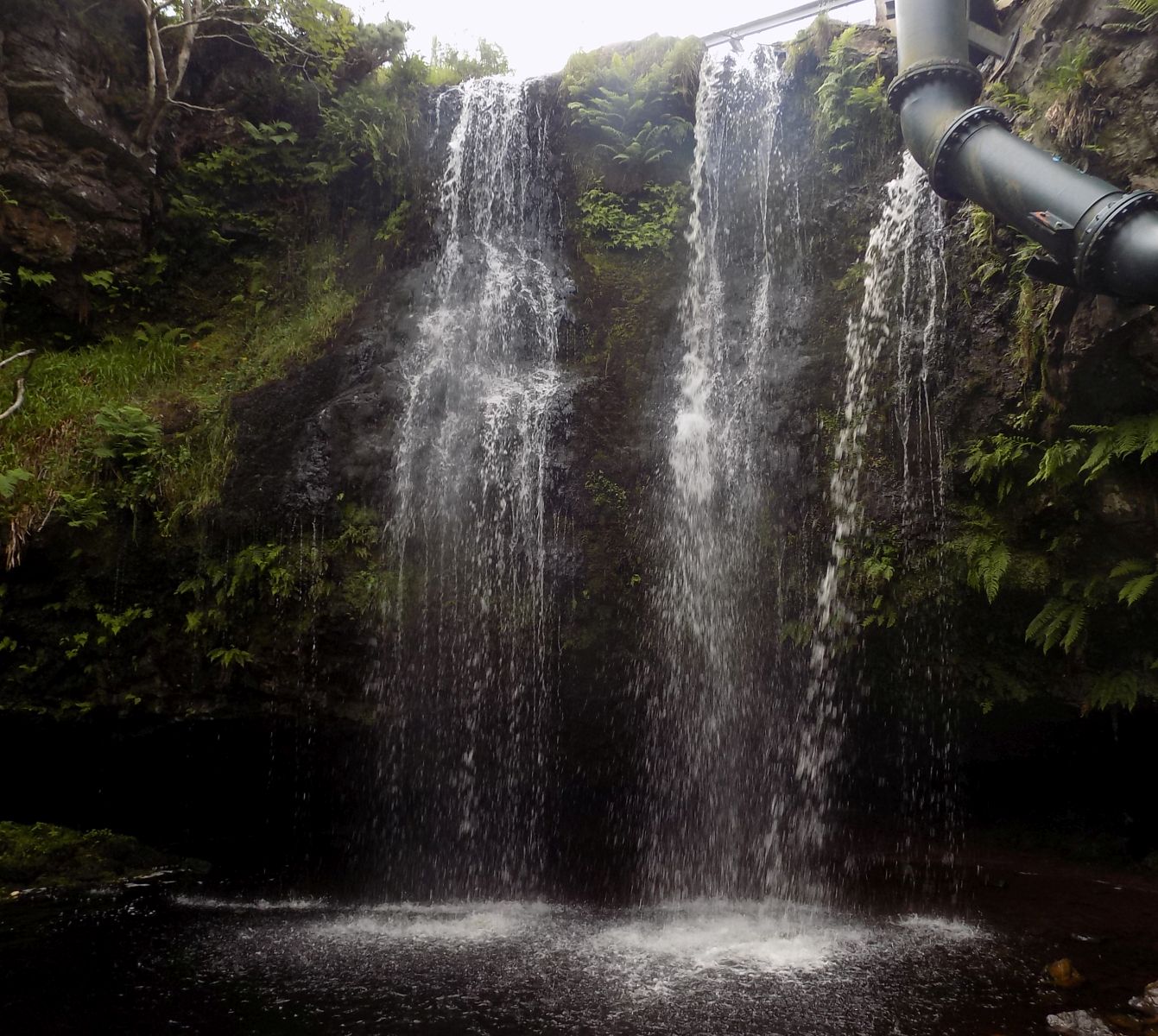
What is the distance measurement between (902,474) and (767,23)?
1065 centimetres

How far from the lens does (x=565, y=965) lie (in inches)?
204

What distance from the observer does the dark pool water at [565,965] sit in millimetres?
4324

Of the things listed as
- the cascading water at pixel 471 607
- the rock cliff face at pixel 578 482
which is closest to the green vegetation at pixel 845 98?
the rock cliff face at pixel 578 482

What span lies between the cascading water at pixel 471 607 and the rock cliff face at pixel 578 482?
27 centimetres

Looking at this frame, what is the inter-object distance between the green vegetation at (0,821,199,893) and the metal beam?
14.4 metres

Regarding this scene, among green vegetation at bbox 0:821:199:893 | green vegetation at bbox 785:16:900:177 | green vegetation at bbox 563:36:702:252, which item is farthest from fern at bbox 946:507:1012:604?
green vegetation at bbox 0:821:199:893

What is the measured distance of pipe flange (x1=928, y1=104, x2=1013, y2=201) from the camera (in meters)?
5.59

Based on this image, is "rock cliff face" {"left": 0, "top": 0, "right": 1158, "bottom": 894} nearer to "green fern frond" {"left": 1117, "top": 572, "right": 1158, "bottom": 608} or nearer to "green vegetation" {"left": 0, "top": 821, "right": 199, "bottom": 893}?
"green vegetation" {"left": 0, "top": 821, "right": 199, "bottom": 893}

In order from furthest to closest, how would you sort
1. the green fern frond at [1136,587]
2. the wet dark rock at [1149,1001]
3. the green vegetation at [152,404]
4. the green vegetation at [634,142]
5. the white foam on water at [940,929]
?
the green vegetation at [634,142] < the green vegetation at [152,404] < the white foam on water at [940,929] < the green fern frond at [1136,587] < the wet dark rock at [1149,1001]

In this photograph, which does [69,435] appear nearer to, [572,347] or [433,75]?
[572,347]

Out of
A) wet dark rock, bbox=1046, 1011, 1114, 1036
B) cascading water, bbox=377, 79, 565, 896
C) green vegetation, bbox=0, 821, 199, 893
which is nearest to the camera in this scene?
wet dark rock, bbox=1046, 1011, 1114, 1036

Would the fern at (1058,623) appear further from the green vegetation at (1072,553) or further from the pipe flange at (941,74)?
the pipe flange at (941,74)

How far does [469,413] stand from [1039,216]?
A: 556 centimetres

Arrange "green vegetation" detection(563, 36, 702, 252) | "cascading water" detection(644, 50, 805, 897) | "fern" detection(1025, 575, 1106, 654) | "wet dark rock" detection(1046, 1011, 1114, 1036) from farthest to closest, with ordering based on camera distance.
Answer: "green vegetation" detection(563, 36, 702, 252)
"cascading water" detection(644, 50, 805, 897)
"fern" detection(1025, 575, 1106, 654)
"wet dark rock" detection(1046, 1011, 1114, 1036)
